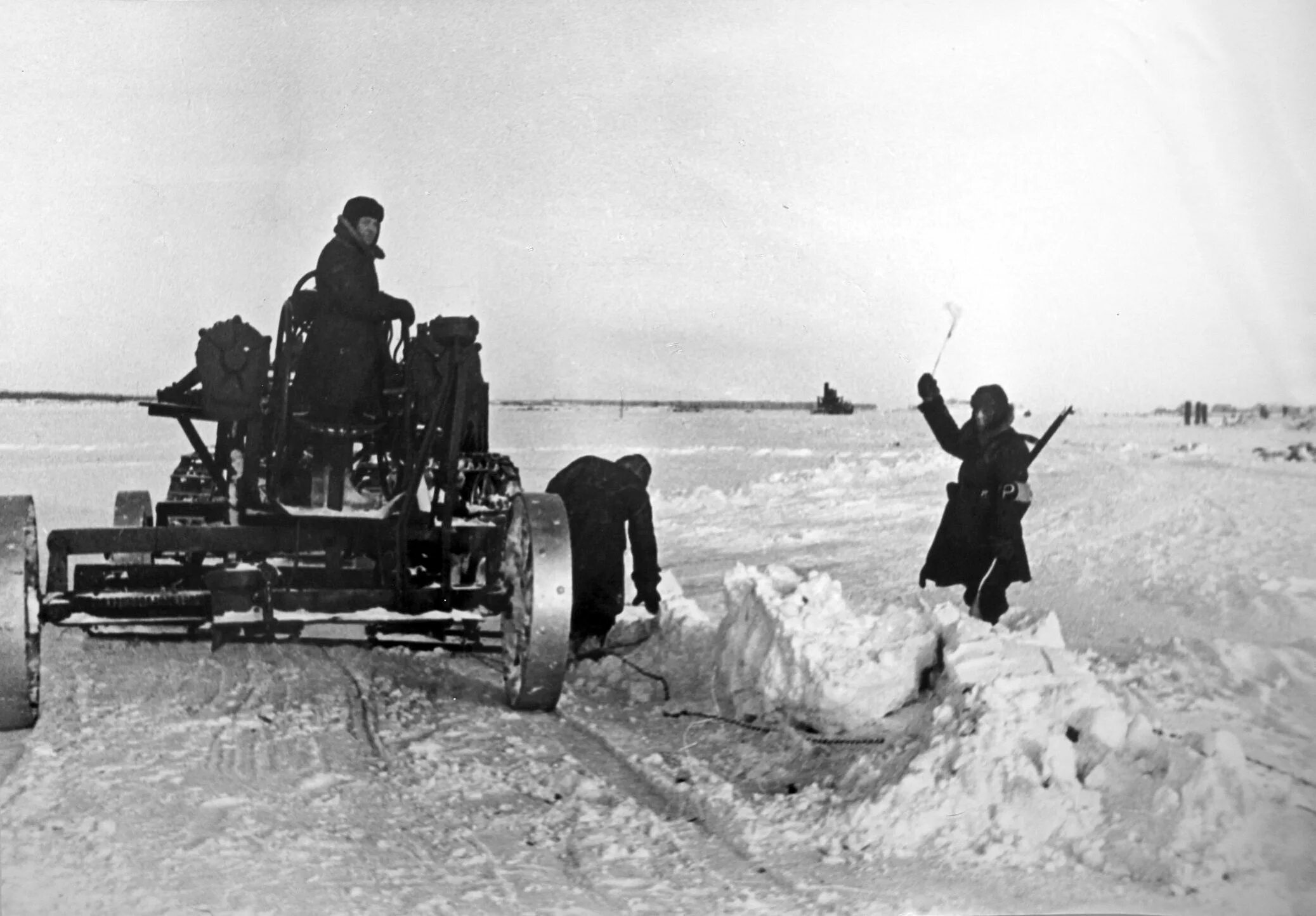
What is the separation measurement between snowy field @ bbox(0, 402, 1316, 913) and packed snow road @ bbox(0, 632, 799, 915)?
14 millimetres

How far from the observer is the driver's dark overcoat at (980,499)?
5.90m

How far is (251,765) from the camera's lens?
4086 millimetres

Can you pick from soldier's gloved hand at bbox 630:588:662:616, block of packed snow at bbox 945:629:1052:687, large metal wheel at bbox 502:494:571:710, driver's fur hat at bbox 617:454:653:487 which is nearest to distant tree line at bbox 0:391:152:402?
large metal wheel at bbox 502:494:571:710

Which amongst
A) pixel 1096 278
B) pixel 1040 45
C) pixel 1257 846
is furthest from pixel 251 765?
pixel 1040 45

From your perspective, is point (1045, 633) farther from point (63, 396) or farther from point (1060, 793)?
point (63, 396)

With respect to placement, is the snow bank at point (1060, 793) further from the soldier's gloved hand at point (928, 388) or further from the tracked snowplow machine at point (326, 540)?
the soldier's gloved hand at point (928, 388)

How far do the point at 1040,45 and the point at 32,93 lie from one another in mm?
4638

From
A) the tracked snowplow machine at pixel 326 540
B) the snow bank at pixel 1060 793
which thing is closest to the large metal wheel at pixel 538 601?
the tracked snowplow machine at pixel 326 540

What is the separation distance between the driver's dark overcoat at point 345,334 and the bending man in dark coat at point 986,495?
2832 mm

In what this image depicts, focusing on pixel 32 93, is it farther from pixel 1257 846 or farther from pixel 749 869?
pixel 1257 846

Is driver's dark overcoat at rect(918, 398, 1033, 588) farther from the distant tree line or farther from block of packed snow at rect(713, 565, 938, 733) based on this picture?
the distant tree line

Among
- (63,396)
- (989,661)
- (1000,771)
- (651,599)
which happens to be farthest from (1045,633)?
(63,396)

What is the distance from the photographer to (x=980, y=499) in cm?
609

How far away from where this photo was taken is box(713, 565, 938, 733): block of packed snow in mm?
4504
